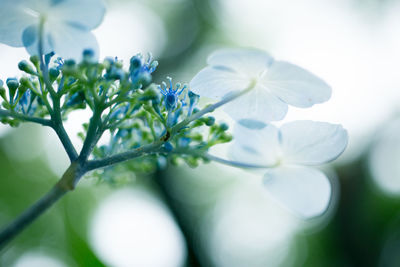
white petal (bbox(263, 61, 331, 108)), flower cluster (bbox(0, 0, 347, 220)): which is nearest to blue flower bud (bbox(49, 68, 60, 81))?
flower cluster (bbox(0, 0, 347, 220))

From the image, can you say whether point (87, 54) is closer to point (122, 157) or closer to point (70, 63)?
point (70, 63)

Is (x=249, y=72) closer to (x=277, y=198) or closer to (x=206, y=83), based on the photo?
(x=206, y=83)

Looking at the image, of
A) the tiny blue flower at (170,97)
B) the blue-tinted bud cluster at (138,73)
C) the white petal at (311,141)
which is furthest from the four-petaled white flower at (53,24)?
the white petal at (311,141)

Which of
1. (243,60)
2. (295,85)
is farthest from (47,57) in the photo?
(295,85)

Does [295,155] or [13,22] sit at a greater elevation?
[13,22]

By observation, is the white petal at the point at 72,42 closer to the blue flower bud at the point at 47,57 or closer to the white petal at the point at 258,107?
the blue flower bud at the point at 47,57

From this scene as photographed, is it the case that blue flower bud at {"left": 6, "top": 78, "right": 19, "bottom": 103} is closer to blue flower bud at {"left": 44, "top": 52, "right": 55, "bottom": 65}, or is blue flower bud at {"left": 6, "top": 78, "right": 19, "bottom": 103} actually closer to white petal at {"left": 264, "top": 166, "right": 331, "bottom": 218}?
blue flower bud at {"left": 44, "top": 52, "right": 55, "bottom": 65}
